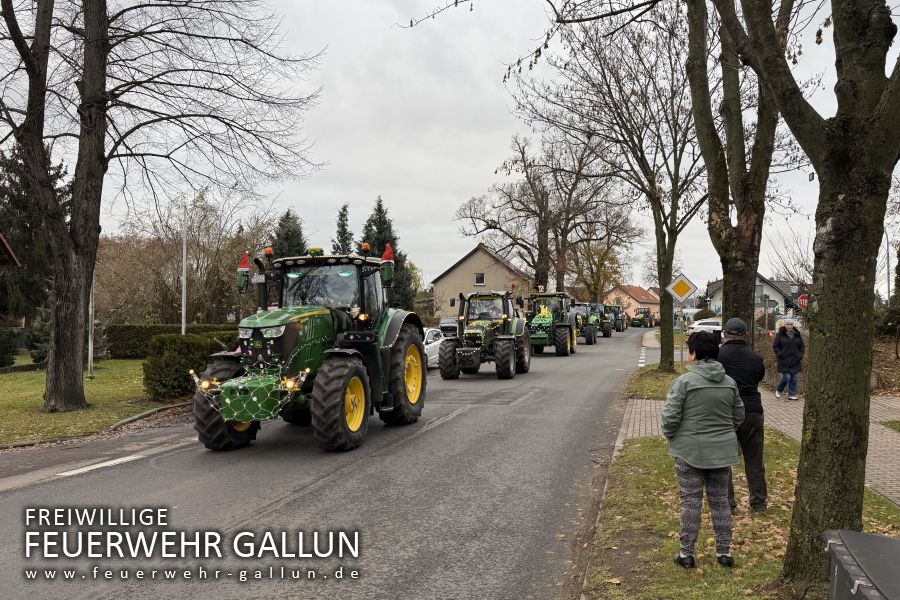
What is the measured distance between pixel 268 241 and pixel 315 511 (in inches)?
1069

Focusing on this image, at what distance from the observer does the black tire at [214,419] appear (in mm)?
8656

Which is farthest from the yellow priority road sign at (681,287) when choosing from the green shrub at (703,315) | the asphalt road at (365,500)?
the green shrub at (703,315)

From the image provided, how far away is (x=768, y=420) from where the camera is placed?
1176cm

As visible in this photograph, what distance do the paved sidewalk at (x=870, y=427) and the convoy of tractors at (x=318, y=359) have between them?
3.69m

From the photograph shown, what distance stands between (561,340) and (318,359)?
20965 mm

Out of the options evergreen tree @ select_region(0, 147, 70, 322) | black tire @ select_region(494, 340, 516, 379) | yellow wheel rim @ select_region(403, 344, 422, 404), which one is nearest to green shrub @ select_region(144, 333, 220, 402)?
yellow wheel rim @ select_region(403, 344, 422, 404)

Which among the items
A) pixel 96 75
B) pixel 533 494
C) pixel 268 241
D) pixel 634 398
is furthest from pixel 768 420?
pixel 268 241

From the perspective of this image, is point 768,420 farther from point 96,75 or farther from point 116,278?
point 116,278

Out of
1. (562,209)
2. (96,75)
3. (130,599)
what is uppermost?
(562,209)

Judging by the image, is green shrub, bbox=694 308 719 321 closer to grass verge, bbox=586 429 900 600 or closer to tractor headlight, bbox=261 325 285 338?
grass verge, bbox=586 429 900 600

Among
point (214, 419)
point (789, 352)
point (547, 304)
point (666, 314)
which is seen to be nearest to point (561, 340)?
point (547, 304)

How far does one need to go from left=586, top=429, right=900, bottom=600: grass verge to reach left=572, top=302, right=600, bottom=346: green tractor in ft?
104

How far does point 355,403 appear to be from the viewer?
30.2 ft

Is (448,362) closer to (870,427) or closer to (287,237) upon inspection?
(870,427)
